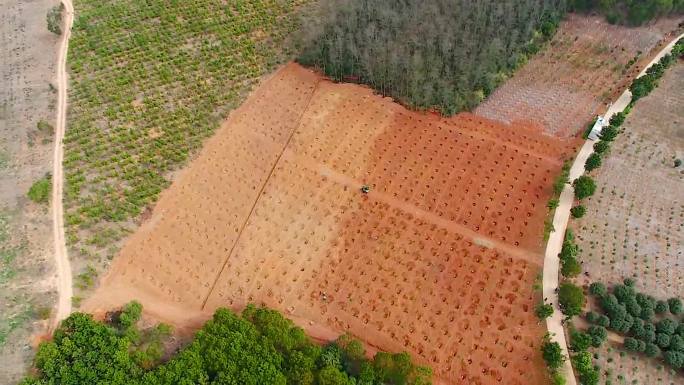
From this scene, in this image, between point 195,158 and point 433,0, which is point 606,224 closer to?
point 433,0

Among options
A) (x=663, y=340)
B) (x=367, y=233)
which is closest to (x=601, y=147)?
(x=663, y=340)

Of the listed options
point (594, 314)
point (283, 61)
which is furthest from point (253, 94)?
point (594, 314)

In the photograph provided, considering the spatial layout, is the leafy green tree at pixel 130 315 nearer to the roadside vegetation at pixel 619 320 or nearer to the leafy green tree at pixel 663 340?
the roadside vegetation at pixel 619 320

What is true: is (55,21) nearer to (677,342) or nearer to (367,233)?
(367,233)

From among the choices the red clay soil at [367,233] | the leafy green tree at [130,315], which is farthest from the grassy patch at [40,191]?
the leafy green tree at [130,315]

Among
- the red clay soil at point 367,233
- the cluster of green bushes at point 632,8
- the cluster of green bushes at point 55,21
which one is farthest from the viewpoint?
the cluster of green bushes at point 632,8

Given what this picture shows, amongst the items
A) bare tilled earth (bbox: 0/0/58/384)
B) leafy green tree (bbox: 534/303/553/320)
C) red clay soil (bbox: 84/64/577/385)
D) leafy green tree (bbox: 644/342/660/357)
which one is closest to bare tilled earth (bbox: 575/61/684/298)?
red clay soil (bbox: 84/64/577/385)

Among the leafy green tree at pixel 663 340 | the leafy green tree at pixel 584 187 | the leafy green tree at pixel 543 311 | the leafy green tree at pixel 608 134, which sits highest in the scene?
the leafy green tree at pixel 608 134
